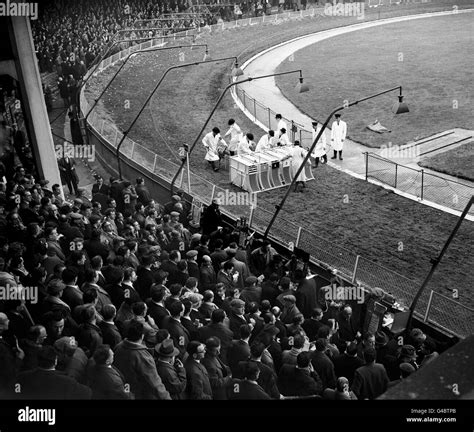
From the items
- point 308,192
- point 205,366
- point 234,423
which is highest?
point 234,423

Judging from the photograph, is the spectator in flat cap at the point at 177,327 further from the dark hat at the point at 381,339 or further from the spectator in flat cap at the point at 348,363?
the dark hat at the point at 381,339

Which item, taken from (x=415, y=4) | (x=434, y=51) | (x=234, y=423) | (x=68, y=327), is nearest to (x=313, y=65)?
(x=434, y=51)

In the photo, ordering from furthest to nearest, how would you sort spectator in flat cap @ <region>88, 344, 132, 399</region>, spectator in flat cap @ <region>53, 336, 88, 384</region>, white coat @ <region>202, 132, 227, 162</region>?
1. white coat @ <region>202, 132, 227, 162</region>
2. spectator in flat cap @ <region>53, 336, 88, 384</region>
3. spectator in flat cap @ <region>88, 344, 132, 399</region>

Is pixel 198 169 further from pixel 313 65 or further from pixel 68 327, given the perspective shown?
pixel 313 65

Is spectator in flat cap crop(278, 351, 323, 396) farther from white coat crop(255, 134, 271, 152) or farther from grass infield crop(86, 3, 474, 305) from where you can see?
white coat crop(255, 134, 271, 152)

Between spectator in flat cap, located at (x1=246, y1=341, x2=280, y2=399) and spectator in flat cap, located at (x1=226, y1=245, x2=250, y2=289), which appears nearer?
spectator in flat cap, located at (x1=246, y1=341, x2=280, y2=399)

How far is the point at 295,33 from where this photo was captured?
150 feet

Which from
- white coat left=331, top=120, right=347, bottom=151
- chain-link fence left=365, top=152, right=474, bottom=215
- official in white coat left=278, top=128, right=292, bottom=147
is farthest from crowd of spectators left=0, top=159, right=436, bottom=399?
white coat left=331, top=120, right=347, bottom=151

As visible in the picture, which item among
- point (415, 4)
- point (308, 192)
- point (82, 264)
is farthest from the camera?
point (415, 4)

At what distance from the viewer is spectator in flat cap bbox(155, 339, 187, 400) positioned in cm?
755

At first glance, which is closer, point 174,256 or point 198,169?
point 174,256

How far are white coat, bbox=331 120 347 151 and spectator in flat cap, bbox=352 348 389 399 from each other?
Answer: 13.6m

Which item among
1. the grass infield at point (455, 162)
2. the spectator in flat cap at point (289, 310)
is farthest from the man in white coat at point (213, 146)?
the spectator in flat cap at point (289, 310)

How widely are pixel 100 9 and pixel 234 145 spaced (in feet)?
79.5
